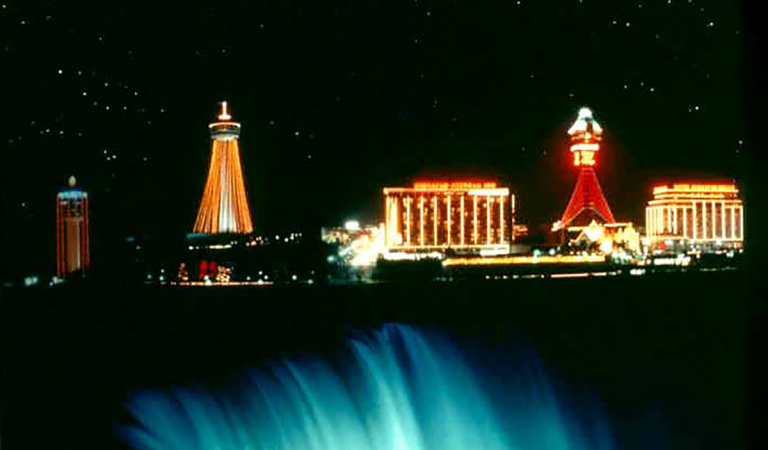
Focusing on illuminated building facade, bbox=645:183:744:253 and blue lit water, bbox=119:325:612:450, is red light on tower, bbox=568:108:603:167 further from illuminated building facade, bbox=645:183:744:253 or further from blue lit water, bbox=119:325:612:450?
blue lit water, bbox=119:325:612:450

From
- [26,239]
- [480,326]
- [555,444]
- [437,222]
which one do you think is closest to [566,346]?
[480,326]

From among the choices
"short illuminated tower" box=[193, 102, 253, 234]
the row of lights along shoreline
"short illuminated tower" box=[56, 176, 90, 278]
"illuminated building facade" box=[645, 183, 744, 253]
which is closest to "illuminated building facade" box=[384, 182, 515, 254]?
the row of lights along shoreline

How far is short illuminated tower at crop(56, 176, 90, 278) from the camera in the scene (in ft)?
42.9

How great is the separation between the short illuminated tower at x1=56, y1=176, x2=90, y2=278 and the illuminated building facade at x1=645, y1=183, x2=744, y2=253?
21.7 meters

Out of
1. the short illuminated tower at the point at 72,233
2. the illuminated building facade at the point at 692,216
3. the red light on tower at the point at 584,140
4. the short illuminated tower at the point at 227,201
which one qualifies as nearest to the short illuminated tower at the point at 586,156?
the red light on tower at the point at 584,140

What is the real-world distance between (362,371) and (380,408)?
0.53 m

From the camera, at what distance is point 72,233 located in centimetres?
1487

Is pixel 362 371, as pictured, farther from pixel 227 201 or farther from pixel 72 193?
pixel 227 201

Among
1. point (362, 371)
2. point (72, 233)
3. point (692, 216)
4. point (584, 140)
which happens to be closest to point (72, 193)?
point (72, 233)

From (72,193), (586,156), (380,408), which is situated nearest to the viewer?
(380,408)

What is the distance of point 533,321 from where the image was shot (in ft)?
38.8

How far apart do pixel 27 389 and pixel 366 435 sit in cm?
345

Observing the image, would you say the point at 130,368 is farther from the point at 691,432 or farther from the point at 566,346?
the point at 691,432

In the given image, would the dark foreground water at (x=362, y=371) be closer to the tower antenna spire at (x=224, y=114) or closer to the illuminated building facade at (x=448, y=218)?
the tower antenna spire at (x=224, y=114)
